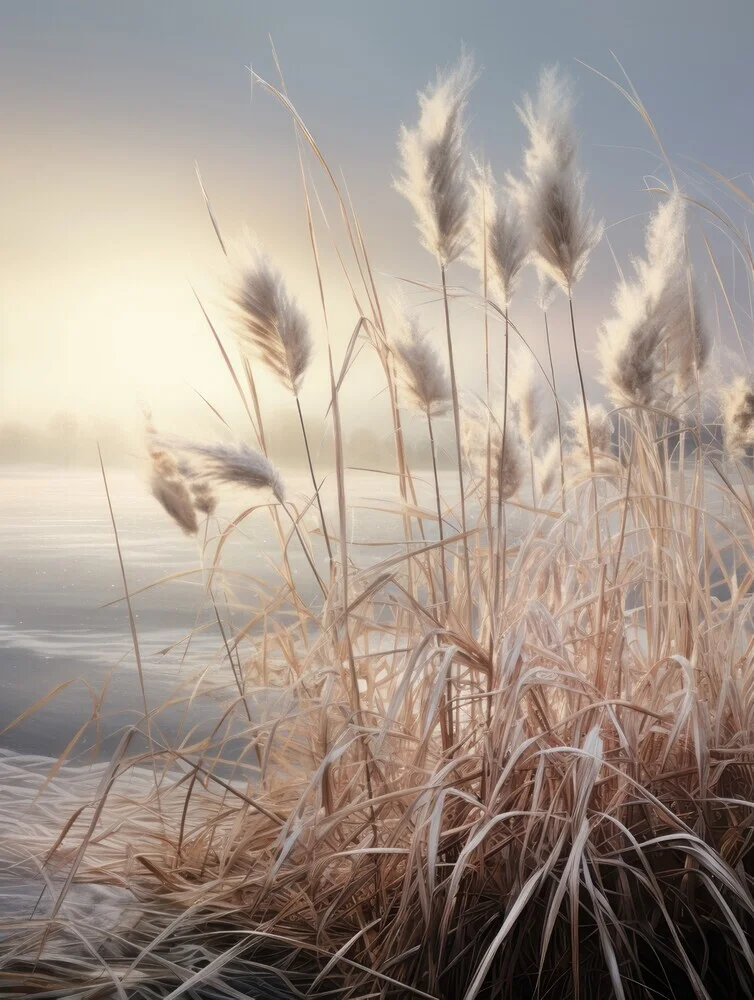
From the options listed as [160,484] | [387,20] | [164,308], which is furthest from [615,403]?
[387,20]

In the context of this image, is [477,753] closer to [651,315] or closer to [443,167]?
[651,315]

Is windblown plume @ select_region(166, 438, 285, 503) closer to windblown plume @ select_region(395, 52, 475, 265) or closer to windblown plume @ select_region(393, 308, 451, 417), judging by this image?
windblown plume @ select_region(393, 308, 451, 417)

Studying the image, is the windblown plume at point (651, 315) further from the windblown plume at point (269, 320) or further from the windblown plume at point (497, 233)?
the windblown plume at point (269, 320)

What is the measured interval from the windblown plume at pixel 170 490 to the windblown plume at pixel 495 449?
0.45 meters

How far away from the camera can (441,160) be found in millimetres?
1075

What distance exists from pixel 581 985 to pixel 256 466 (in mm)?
652

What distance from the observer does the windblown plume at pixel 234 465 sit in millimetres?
888

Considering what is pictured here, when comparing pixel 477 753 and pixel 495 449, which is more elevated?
pixel 495 449

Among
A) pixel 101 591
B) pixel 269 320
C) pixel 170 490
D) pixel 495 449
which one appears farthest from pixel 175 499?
pixel 101 591

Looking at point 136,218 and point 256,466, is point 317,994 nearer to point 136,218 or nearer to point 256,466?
point 256,466

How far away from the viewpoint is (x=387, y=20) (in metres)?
2.82

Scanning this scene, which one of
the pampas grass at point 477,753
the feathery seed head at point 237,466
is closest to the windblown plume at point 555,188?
the pampas grass at point 477,753

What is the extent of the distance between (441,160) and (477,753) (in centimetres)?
75

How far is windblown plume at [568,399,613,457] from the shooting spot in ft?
4.68
